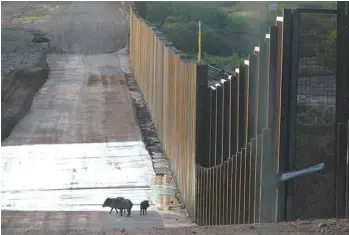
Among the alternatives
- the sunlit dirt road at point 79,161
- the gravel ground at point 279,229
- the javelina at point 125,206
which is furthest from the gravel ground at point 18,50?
the gravel ground at point 279,229

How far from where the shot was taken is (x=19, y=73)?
3600 centimetres

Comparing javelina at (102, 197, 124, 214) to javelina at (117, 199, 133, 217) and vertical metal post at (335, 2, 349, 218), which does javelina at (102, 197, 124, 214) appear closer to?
javelina at (117, 199, 133, 217)

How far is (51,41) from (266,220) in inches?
1623

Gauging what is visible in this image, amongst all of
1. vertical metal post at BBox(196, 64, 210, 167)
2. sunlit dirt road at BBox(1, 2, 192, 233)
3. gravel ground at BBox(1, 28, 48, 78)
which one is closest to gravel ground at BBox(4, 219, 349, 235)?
sunlit dirt road at BBox(1, 2, 192, 233)

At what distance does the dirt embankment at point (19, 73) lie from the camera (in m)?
26.6

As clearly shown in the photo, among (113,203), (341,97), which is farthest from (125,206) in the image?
(341,97)

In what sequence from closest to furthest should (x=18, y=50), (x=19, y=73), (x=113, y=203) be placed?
(x=113, y=203)
(x=19, y=73)
(x=18, y=50)

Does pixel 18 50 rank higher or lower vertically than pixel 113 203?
lower

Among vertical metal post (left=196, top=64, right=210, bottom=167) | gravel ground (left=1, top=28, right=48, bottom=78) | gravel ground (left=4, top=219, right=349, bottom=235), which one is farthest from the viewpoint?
gravel ground (left=1, top=28, right=48, bottom=78)

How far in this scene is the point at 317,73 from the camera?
10812mm

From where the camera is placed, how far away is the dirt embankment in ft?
87.2

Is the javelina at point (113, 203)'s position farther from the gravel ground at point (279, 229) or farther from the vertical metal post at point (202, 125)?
the gravel ground at point (279, 229)

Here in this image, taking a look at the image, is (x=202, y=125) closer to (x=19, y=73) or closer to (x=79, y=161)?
(x=79, y=161)

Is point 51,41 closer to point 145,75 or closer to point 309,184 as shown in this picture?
point 145,75
